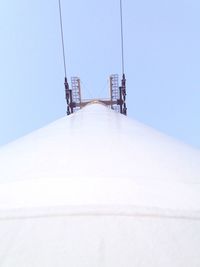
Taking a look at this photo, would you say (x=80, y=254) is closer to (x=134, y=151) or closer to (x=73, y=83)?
(x=134, y=151)

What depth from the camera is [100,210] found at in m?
1.29

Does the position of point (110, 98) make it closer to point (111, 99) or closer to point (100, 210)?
point (111, 99)

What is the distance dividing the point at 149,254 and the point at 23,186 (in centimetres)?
72

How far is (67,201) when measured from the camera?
4.52 ft

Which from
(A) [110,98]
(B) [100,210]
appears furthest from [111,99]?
(B) [100,210]

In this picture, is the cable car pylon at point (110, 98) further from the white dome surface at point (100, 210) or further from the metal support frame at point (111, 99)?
the white dome surface at point (100, 210)

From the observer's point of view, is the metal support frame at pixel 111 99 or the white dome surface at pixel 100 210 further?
the metal support frame at pixel 111 99

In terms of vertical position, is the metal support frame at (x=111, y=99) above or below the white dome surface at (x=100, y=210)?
below

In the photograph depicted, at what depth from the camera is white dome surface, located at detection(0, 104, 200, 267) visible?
1105mm

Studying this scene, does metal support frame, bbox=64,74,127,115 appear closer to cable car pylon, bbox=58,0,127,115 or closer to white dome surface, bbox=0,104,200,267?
cable car pylon, bbox=58,0,127,115

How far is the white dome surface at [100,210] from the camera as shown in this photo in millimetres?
1105

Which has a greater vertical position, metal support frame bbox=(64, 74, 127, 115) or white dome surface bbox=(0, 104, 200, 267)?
white dome surface bbox=(0, 104, 200, 267)

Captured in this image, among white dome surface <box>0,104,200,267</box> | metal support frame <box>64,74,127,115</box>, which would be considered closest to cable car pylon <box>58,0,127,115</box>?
metal support frame <box>64,74,127,115</box>

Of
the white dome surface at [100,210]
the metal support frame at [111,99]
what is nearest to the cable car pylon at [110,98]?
the metal support frame at [111,99]
